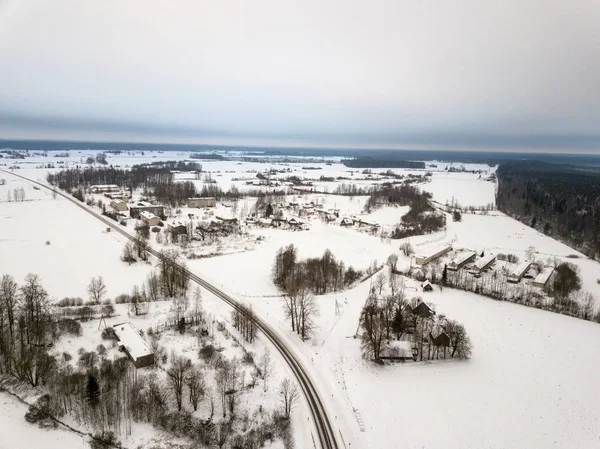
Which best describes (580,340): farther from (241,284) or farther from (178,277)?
(178,277)

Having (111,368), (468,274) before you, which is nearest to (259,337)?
(111,368)

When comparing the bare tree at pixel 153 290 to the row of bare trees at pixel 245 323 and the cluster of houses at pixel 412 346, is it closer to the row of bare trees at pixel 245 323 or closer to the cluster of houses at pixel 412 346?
the row of bare trees at pixel 245 323

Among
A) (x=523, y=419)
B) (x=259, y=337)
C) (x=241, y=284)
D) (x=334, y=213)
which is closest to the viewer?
(x=523, y=419)

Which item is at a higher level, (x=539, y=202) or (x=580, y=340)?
(x=539, y=202)

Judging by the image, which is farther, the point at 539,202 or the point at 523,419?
the point at 539,202

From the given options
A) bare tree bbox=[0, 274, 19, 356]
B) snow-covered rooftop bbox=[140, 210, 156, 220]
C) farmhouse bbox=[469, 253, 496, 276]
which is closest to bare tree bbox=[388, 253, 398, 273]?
farmhouse bbox=[469, 253, 496, 276]

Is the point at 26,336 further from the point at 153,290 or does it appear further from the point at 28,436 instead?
the point at 153,290
